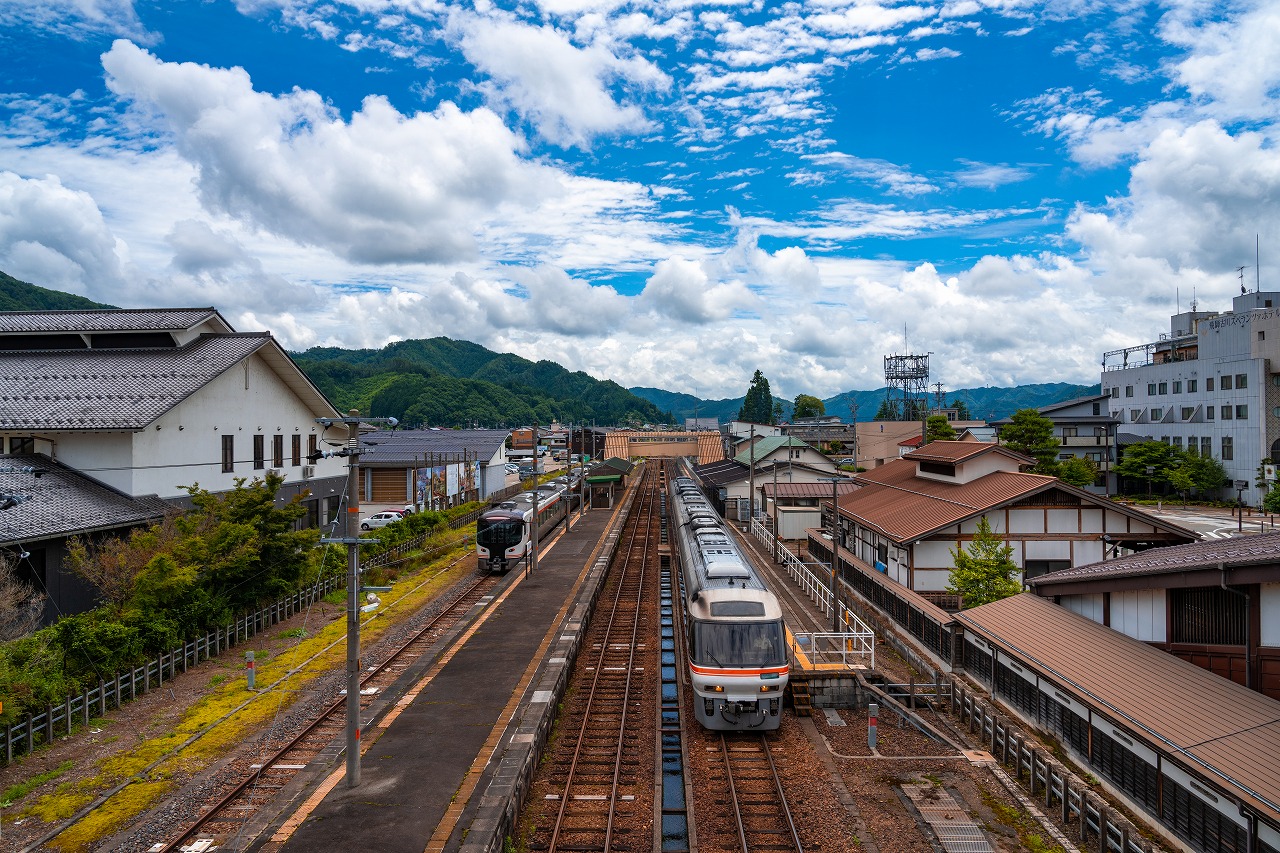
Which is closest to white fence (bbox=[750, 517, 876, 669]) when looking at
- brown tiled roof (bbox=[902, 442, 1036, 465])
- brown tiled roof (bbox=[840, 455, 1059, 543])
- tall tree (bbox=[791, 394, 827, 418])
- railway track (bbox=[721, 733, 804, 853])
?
brown tiled roof (bbox=[840, 455, 1059, 543])

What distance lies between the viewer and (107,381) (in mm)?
26328

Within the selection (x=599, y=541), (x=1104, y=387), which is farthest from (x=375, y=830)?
(x=1104, y=387)

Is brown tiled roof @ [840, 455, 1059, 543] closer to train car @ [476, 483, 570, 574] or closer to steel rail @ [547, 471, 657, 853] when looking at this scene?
steel rail @ [547, 471, 657, 853]

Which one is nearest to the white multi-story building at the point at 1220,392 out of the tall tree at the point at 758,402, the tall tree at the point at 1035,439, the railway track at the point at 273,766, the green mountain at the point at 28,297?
the tall tree at the point at 1035,439

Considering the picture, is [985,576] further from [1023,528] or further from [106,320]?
[106,320]

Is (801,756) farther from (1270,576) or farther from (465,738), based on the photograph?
(1270,576)

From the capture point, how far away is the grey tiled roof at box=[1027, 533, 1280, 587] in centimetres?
1133

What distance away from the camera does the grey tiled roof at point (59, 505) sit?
1878 cm

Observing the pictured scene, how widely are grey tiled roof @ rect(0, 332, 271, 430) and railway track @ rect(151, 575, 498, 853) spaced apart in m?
11.4

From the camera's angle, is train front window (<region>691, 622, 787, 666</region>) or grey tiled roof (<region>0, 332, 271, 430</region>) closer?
train front window (<region>691, 622, 787, 666</region>)

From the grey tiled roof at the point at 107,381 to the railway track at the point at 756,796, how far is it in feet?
64.8

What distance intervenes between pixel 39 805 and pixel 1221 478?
68121 millimetres

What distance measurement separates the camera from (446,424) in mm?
151250

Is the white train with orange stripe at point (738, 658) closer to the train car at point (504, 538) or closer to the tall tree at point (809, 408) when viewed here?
the train car at point (504, 538)
